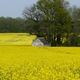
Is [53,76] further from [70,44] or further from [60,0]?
[60,0]

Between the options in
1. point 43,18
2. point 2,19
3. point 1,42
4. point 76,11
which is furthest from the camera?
point 2,19

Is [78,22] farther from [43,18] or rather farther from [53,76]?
[53,76]

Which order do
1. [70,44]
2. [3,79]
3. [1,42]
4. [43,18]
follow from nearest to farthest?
[3,79] → [1,42] → [70,44] → [43,18]

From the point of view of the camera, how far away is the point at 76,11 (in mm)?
50844

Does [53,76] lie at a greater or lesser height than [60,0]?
lesser

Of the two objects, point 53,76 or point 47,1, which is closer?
point 53,76

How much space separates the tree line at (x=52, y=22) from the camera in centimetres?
4512

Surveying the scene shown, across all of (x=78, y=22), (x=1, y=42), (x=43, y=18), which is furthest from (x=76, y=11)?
(x=1, y=42)

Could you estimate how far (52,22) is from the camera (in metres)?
46.2

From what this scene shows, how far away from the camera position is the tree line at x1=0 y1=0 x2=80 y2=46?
148 ft

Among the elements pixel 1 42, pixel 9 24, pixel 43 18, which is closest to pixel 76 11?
pixel 43 18

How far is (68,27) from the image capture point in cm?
4516

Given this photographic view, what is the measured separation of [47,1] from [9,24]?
27.7 ft

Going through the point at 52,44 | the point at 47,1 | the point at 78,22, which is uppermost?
the point at 47,1
